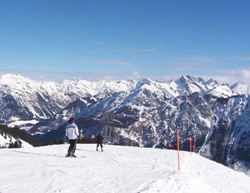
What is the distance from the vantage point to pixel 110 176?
20422mm

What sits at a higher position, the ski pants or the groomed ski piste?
the ski pants

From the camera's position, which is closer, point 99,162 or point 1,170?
point 1,170

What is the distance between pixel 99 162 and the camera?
85.9 feet

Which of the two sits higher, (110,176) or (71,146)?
(71,146)

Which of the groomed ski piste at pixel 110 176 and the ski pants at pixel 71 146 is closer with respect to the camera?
the groomed ski piste at pixel 110 176

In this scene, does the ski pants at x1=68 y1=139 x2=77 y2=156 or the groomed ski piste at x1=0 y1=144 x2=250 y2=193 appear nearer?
the groomed ski piste at x1=0 y1=144 x2=250 y2=193

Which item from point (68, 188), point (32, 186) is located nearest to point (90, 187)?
point (68, 188)

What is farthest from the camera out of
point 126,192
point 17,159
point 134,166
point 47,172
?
point 17,159

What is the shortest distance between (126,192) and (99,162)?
9713mm

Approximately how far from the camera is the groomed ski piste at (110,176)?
17266 millimetres

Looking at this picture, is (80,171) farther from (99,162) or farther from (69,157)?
(69,157)

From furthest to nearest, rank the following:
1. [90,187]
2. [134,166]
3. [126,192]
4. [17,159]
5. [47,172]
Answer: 1. [17,159]
2. [134,166]
3. [47,172]
4. [90,187]
5. [126,192]

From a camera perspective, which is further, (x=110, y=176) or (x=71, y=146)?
(x=71, y=146)

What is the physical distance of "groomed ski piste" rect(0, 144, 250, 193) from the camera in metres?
17.3
